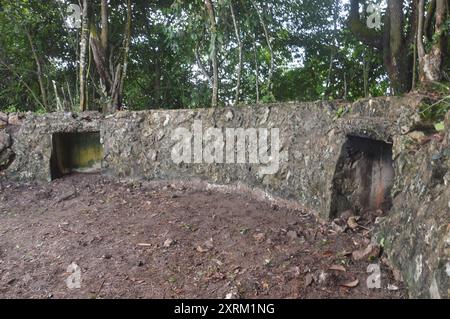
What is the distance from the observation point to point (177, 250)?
97.8 inches

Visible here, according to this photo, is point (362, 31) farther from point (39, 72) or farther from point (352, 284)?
point (39, 72)

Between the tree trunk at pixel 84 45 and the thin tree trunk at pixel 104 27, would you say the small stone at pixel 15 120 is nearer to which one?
the tree trunk at pixel 84 45

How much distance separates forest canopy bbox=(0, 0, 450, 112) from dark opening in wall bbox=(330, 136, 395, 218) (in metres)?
1.63

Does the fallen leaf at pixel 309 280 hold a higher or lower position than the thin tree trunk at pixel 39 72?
lower

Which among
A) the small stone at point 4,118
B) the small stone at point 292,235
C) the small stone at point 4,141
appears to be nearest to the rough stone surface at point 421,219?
the small stone at point 292,235

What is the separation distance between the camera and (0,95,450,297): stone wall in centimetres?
174

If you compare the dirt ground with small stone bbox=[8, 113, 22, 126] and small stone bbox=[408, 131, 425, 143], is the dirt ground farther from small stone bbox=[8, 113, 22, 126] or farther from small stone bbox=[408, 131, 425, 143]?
small stone bbox=[8, 113, 22, 126]

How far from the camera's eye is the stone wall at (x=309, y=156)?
5.70 feet

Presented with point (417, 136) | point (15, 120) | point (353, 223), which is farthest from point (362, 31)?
point (15, 120)

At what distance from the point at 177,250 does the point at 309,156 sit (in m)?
1.36

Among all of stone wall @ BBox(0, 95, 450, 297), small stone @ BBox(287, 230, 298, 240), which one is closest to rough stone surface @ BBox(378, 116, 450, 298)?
stone wall @ BBox(0, 95, 450, 297)

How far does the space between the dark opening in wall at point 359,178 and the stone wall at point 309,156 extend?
3 cm
